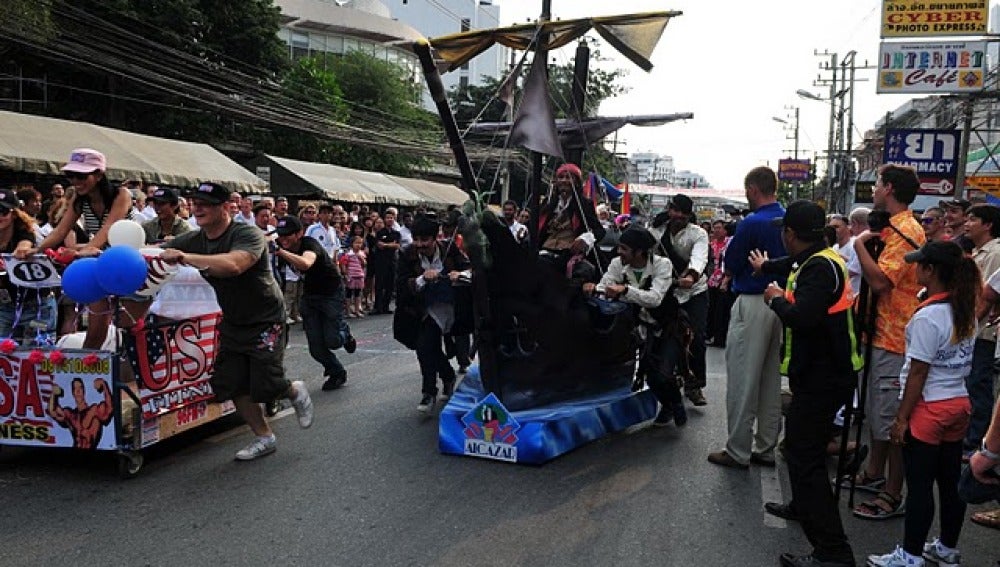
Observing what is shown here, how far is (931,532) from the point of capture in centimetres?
474

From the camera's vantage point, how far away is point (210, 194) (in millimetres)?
5086

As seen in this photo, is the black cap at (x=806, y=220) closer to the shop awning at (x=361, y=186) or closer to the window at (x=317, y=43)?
the shop awning at (x=361, y=186)

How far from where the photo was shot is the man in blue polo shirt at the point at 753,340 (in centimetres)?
558

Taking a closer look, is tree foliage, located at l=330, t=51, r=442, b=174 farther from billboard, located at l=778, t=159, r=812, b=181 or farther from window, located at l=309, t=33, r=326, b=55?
billboard, located at l=778, t=159, r=812, b=181

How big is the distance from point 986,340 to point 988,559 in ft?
7.16

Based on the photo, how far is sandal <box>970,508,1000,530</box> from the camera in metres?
4.79

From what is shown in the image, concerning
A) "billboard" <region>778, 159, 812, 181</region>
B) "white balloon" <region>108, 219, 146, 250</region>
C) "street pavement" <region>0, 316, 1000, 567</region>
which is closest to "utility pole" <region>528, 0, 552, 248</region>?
"street pavement" <region>0, 316, 1000, 567</region>

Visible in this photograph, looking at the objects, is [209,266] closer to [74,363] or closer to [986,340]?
[74,363]

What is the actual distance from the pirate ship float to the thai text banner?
7.49 feet

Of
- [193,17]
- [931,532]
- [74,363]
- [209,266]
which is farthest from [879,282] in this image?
[193,17]

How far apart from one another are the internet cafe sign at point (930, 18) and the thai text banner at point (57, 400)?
74.4 feet

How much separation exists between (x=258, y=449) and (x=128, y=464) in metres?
0.85

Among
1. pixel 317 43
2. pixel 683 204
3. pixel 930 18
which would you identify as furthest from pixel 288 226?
pixel 317 43

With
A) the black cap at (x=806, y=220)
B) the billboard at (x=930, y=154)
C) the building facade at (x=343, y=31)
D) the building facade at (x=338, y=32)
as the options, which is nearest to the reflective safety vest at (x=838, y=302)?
the black cap at (x=806, y=220)
